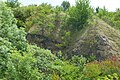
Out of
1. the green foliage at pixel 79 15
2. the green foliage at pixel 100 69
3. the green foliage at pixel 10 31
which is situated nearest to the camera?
the green foliage at pixel 100 69

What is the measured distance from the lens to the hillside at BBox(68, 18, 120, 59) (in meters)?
13.7

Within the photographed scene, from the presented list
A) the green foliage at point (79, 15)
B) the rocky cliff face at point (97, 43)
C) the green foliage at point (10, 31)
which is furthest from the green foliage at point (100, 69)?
the green foliage at point (79, 15)

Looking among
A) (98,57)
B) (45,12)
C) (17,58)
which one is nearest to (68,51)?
(98,57)

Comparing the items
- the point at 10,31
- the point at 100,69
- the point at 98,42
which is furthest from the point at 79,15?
the point at 100,69

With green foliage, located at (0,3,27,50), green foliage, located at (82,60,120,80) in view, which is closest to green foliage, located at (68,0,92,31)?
green foliage, located at (0,3,27,50)

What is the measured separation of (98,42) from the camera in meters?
14.1

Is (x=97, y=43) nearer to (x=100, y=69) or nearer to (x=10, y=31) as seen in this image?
(x=100, y=69)

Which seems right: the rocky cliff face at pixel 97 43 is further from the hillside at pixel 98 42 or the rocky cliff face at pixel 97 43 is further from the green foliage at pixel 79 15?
the green foliage at pixel 79 15

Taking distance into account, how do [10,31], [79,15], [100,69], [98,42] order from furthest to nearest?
1. [79,15]
2. [98,42]
3. [10,31]
4. [100,69]

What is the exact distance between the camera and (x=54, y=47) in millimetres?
15633

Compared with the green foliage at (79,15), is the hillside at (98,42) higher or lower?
lower

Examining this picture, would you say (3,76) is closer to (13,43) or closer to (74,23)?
(13,43)

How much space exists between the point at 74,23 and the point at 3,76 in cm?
683

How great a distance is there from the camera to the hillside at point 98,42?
13.7 m
